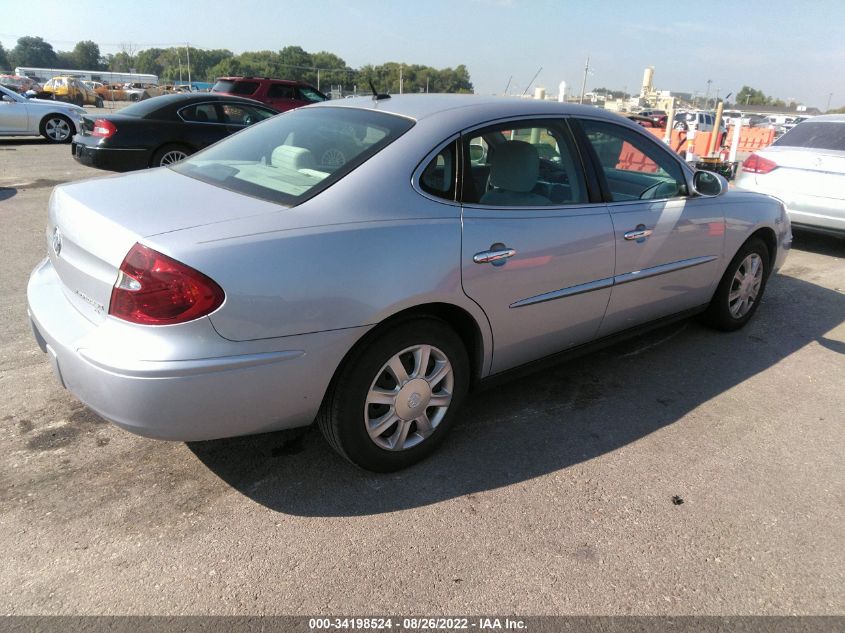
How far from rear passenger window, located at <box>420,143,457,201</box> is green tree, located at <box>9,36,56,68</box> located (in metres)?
152


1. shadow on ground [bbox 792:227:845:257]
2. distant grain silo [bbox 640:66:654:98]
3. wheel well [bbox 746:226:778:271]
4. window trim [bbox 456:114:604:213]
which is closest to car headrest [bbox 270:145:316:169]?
window trim [bbox 456:114:604:213]

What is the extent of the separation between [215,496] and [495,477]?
1219 mm

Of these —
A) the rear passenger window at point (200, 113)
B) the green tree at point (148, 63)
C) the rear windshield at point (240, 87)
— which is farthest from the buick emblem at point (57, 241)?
the green tree at point (148, 63)

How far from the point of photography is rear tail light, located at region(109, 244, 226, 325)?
215cm

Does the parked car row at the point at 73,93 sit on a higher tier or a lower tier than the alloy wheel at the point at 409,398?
higher

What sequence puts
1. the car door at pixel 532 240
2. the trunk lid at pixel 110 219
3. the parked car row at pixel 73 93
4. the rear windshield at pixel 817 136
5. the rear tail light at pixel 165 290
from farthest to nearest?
the parked car row at pixel 73 93, the rear windshield at pixel 817 136, the car door at pixel 532 240, the trunk lid at pixel 110 219, the rear tail light at pixel 165 290

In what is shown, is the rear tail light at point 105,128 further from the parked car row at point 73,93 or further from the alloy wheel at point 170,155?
the parked car row at point 73,93

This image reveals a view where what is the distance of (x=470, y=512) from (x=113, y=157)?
27.7 ft

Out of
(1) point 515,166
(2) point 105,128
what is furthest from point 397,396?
(2) point 105,128

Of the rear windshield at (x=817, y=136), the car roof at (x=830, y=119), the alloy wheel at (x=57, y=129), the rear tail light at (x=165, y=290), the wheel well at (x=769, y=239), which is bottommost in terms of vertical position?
the alloy wheel at (x=57, y=129)

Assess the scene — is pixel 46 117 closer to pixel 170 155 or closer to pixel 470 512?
pixel 170 155

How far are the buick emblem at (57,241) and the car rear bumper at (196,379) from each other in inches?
12.6

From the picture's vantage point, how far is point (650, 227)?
3.62 meters

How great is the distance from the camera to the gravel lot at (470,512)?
2.21 meters
